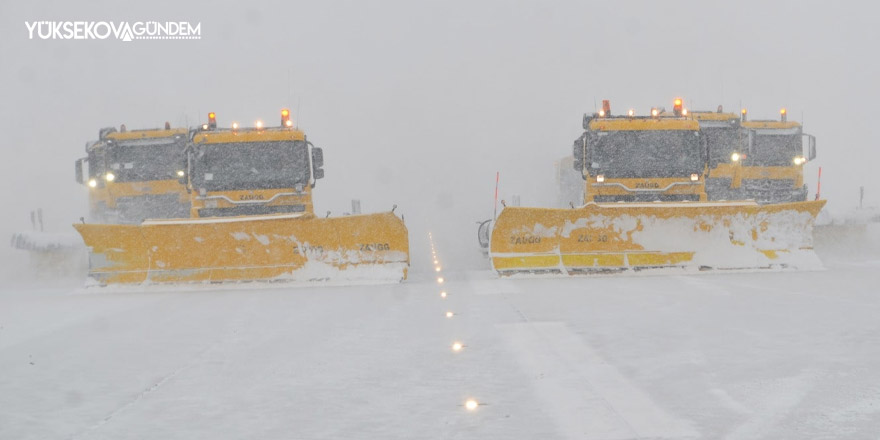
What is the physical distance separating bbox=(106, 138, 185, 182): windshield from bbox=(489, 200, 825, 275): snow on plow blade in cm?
766

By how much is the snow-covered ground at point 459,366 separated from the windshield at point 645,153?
395 cm

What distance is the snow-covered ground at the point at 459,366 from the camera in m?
4.39

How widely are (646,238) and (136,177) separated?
377 inches

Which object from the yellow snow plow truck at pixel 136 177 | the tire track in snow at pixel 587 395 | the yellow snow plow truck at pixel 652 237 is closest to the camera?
the tire track in snow at pixel 587 395

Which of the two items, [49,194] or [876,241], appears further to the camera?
[49,194]

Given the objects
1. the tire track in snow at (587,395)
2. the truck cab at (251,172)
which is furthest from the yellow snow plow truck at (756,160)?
the tire track in snow at (587,395)

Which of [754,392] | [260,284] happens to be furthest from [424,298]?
[754,392]

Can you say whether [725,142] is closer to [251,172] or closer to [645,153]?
[645,153]

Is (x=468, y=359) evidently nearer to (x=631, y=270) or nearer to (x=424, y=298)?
(x=424, y=298)

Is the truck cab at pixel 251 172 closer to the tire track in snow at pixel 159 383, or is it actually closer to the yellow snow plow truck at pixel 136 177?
the yellow snow plow truck at pixel 136 177

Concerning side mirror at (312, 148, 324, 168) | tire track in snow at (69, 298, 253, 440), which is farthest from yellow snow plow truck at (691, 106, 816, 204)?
tire track in snow at (69, 298, 253, 440)

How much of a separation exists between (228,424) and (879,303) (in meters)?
6.32

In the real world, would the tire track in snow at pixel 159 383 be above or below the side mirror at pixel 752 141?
below

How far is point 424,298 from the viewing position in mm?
9992
